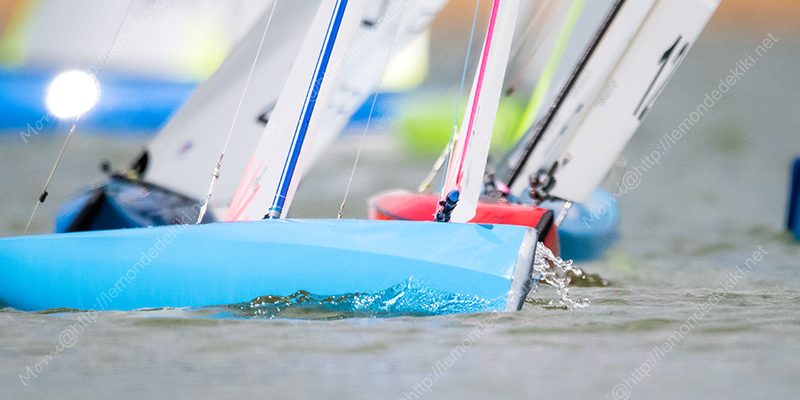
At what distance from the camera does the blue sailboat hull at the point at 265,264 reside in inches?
182

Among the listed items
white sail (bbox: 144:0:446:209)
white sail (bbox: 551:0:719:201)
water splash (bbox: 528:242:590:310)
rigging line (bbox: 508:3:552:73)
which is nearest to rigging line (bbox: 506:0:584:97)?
rigging line (bbox: 508:3:552:73)

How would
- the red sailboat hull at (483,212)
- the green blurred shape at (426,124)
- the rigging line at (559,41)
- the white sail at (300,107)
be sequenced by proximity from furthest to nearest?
the green blurred shape at (426,124) < the rigging line at (559,41) < the red sailboat hull at (483,212) < the white sail at (300,107)

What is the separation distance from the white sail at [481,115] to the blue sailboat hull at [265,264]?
1.01ft

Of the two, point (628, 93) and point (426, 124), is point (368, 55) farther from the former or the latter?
point (426, 124)

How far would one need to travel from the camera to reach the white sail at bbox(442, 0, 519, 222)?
5094mm

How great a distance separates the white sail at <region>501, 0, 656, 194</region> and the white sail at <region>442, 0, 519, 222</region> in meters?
1.88

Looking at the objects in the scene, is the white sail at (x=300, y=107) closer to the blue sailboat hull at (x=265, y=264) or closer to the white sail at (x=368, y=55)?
the blue sailboat hull at (x=265, y=264)

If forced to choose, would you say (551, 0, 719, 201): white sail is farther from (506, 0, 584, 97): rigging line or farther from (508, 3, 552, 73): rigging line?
(508, 3, 552, 73): rigging line

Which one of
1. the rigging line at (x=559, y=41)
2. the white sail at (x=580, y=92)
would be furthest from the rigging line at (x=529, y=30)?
the white sail at (x=580, y=92)

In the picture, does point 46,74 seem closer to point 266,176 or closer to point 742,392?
point 266,176

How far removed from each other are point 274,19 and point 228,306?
2649 millimetres

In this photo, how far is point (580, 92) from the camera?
7027mm

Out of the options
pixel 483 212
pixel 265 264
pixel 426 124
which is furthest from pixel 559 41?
pixel 426 124

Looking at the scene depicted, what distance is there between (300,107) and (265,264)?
30.8 inches
